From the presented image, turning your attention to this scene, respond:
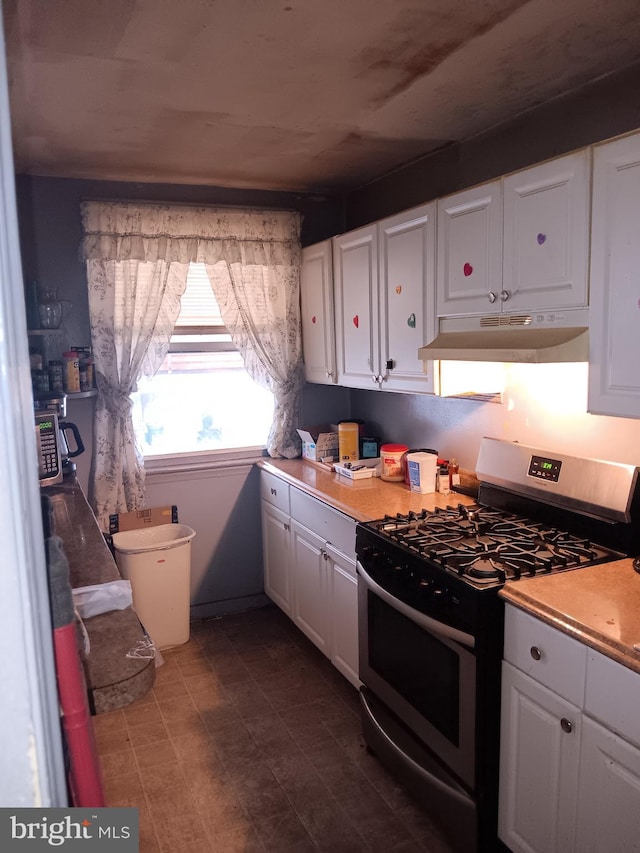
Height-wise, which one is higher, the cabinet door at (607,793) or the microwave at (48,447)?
the microwave at (48,447)

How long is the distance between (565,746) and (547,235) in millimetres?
1437

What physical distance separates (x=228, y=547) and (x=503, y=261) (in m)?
2.42

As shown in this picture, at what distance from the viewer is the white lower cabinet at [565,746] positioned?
156 centimetres

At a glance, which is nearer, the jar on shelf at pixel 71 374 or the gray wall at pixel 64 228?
the jar on shelf at pixel 71 374

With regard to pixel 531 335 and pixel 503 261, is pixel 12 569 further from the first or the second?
pixel 503 261

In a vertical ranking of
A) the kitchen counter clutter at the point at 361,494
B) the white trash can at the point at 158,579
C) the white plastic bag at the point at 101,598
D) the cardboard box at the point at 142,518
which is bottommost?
the white trash can at the point at 158,579

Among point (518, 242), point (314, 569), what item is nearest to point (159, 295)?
point (314, 569)

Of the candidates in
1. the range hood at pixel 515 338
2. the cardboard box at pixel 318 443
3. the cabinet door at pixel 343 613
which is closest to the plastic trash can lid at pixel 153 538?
the cardboard box at pixel 318 443

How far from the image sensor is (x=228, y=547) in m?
3.95

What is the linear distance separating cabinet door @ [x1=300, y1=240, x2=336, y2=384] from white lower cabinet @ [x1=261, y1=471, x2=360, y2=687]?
664 millimetres

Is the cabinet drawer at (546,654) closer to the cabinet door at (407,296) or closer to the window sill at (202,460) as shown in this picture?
the cabinet door at (407,296)

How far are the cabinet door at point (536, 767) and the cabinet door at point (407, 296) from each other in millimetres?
1254

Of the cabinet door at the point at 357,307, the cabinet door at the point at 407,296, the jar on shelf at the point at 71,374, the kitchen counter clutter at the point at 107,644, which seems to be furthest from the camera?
the jar on shelf at the point at 71,374

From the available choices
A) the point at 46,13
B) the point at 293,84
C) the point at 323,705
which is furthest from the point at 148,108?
the point at 323,705
